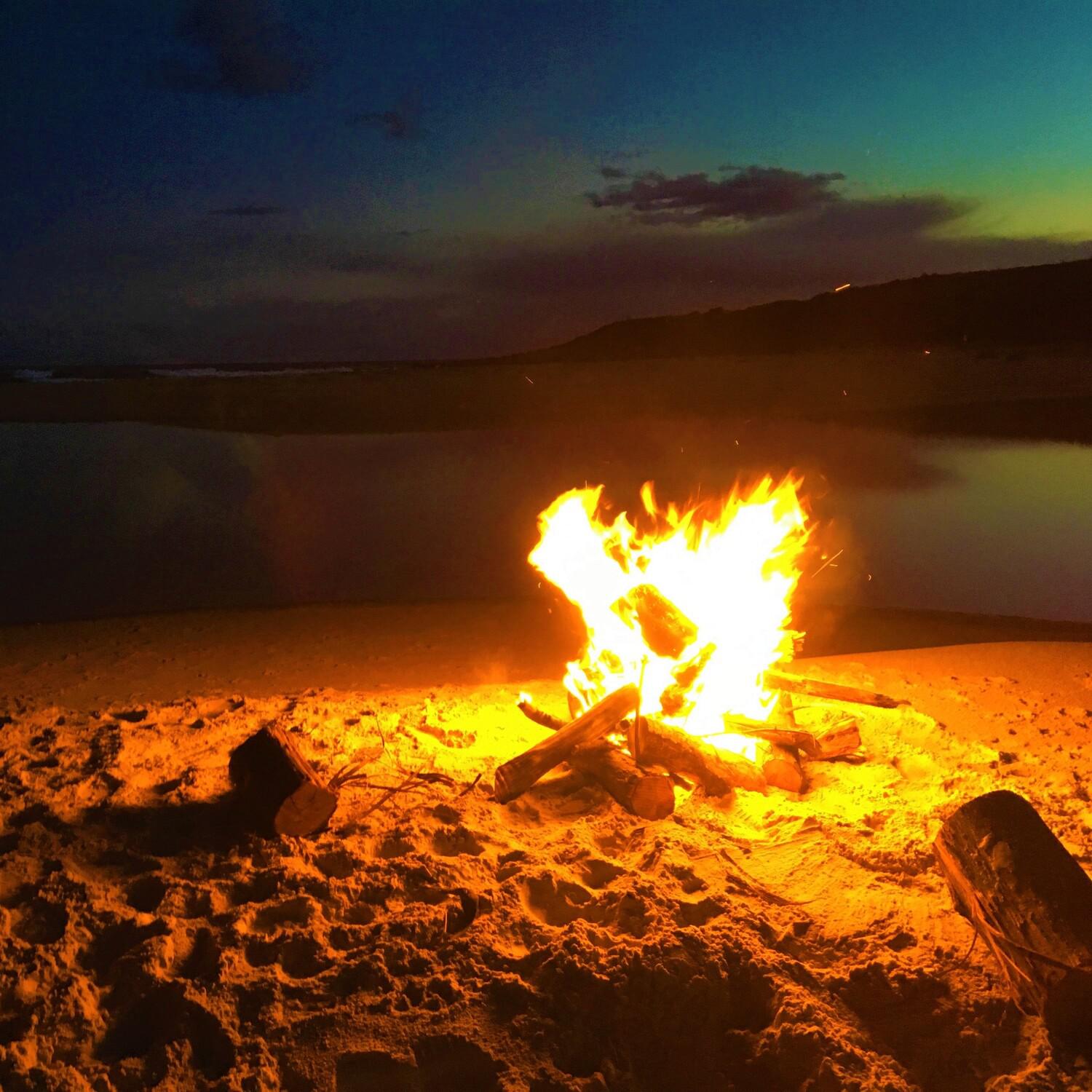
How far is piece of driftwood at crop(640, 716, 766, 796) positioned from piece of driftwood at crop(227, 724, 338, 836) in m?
1.49

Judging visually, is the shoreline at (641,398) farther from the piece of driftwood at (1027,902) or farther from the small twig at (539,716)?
the piece of driftwood at (1027,902)

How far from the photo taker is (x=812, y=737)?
4742 millimetres

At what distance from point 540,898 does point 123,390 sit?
3712 centimetres

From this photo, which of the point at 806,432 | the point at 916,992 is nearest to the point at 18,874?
the point at 916,992

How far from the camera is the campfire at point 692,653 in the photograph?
15.2 feet

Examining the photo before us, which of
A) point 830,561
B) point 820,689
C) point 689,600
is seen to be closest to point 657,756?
point 689,600

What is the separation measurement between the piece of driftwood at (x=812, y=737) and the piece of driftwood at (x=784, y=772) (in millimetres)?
80

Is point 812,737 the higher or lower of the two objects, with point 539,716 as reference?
lower

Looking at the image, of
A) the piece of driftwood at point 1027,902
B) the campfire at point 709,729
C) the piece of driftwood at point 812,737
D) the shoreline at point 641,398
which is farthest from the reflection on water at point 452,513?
the piece of driftwood at point 1027,902

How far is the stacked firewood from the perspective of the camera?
4.35 m

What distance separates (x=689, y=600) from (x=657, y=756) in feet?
3.33

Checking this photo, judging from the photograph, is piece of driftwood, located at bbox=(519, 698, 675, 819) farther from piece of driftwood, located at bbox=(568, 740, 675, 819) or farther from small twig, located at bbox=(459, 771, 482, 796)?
small twig, located at bbox=(459, 771, 482, 796)

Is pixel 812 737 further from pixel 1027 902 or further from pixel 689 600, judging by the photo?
pixel 1027 902

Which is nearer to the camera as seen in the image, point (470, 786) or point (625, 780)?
point (625, 780)
